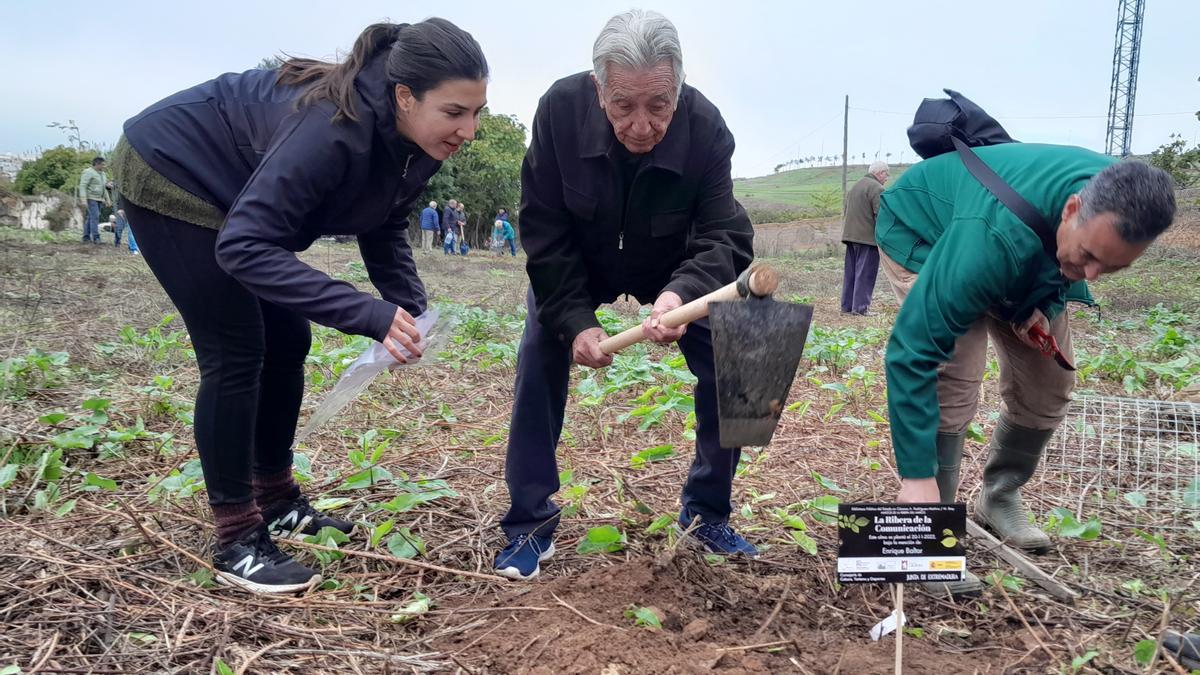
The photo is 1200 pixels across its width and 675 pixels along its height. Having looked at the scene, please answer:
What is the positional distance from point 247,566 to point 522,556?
77cm

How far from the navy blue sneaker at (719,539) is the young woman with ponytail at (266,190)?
1.13 meters

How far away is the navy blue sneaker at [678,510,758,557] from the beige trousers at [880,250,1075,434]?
0.74m

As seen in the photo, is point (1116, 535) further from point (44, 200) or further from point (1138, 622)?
point (44, 200)

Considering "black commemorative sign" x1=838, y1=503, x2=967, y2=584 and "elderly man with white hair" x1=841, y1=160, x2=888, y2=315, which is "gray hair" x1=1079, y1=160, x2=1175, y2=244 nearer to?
"black commemorative sign" x1=838, y1=503, x2=967, y2=584

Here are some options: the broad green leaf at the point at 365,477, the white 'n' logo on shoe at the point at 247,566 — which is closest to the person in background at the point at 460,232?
the broad green leaf at the point at 365,477

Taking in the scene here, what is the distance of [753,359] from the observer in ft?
6.45

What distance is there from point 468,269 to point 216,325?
1359 centimetres

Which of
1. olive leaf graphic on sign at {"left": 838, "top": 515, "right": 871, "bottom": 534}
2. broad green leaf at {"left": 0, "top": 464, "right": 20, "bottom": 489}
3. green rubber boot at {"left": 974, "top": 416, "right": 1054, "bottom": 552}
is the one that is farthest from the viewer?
green rubber boot at {"left": 974, "top": 416, "right": 1054, "bottom": 552}

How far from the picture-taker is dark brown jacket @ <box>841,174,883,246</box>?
8383 mm

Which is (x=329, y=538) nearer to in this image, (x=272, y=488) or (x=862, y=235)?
(x=272, y=488)

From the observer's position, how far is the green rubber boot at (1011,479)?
2.77m

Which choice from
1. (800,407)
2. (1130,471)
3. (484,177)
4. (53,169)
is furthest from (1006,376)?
(53,169)

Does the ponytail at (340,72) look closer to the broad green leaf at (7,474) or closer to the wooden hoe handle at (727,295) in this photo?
the wooden hoe handle at (727,295)

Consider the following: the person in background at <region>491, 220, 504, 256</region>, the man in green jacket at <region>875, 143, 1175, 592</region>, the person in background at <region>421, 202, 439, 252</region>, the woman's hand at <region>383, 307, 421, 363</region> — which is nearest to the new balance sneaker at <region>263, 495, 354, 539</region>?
the woman's hand at <region>383, 307, 421, 363</region>
